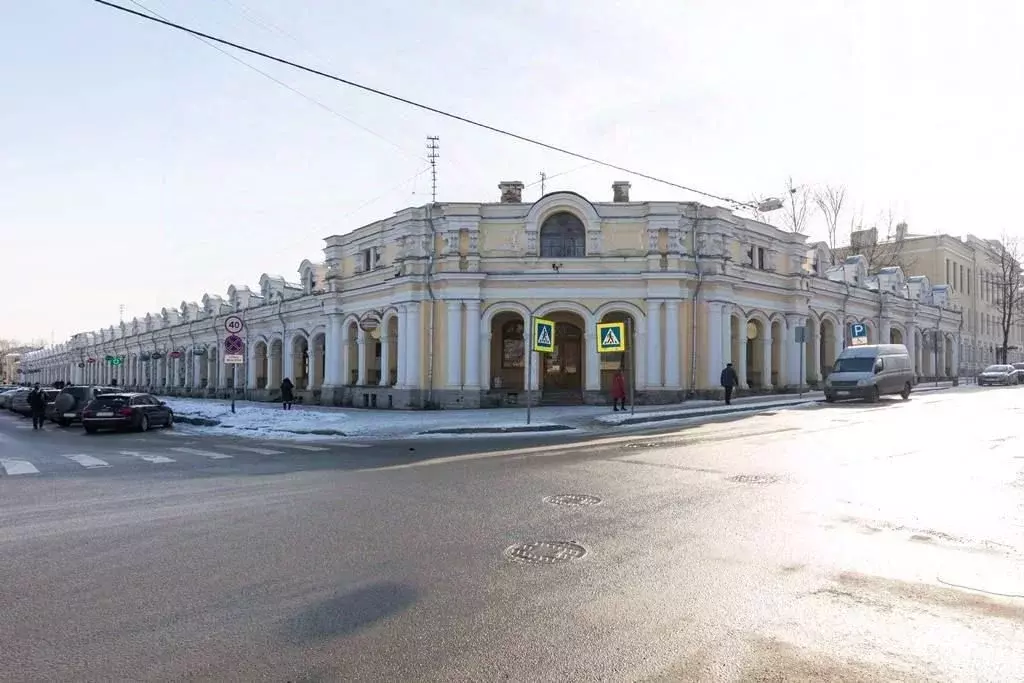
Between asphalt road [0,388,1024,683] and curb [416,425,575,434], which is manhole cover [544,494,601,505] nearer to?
asphalt road [0,388,1024,683]

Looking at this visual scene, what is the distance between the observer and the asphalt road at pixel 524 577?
154 inches

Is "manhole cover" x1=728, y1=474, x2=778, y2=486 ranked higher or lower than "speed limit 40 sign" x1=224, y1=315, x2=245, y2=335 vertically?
lower

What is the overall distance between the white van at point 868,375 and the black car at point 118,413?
86.6 ft

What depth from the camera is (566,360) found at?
1225 inches

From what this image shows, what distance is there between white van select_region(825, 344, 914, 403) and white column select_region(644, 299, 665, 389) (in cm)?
712

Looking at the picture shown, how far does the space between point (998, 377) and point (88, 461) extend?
50.8m

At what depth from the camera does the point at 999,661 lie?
3.81m

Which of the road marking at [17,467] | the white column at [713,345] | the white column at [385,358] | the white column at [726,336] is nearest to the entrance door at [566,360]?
the white column at [713,345]

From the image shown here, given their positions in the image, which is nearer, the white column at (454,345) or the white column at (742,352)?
the white column at (454,345)

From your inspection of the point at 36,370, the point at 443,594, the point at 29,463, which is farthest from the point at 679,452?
the point at 36,370

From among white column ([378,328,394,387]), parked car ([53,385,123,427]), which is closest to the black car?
parked car ([53,385,123,427])

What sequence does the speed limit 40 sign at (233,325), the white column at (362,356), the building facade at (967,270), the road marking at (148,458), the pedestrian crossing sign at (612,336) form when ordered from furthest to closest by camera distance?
the building facade at (967,270), the white column at (362,356), the speed limit 40 sign at (233,325), the pedestrian crossing sign at (612,336), the road marking at (148,458)

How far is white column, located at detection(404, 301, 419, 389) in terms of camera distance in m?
28.0

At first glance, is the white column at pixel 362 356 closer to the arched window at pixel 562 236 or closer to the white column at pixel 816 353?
the arched window at pixel 562 236
